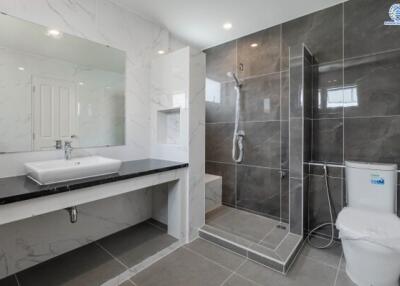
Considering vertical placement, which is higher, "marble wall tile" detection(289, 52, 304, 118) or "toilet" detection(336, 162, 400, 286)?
"marble wall tile" detection(289, 52, 304, 118)

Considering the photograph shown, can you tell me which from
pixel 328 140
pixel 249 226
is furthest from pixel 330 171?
pixel 249 226

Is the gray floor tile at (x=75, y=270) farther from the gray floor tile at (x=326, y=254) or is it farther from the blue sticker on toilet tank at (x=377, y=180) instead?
the blue sticker on toilet tank at (x=377, y=180)

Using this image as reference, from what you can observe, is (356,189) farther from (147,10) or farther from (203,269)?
(147,10)

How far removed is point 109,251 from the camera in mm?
1949

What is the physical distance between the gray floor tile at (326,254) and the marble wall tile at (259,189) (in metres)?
0.58

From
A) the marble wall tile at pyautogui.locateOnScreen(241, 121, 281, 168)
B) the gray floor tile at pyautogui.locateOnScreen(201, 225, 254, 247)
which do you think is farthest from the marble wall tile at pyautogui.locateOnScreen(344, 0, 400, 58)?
the gray floor tile at pyautogui.locateOnScreen(201, 225, 254, 247)

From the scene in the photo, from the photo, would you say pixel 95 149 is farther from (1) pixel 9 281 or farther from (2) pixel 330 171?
(2) pixel 330 171

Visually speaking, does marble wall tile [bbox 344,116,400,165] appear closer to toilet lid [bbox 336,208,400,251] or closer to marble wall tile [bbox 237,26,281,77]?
toilet lid [bbox 336,208,400,251]

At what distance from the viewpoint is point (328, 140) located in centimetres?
220

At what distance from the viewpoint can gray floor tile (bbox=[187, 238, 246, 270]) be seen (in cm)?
182

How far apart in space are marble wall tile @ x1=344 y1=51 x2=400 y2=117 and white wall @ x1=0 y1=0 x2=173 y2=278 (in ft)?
7.03

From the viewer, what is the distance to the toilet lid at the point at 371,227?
4.55ft

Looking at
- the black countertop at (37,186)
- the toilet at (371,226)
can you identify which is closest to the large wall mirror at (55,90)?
the black countertop at (37,186)

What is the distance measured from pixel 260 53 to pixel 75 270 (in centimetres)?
299
